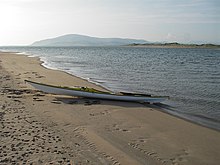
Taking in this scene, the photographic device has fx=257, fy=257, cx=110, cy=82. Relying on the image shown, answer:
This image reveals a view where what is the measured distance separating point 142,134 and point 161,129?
2.92 feet

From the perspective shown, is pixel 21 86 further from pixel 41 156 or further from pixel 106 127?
pixel 41 156

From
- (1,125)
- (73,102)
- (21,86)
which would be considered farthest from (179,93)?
(1,125)

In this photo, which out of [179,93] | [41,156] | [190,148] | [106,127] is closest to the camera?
[41,156]

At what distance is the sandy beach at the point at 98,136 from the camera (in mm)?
5953

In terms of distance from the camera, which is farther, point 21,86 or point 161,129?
point 21,86

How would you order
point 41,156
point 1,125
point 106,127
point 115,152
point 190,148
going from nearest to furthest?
point 41,156 → point 115,152 → point 190,148 → point 1,125 → point 106,127

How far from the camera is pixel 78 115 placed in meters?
9.55

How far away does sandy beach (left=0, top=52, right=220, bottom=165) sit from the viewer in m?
5.95

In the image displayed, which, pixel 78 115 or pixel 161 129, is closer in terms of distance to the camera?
pixel 161 129

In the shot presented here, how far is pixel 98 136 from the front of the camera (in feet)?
24.3

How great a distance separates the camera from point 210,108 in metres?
11.2

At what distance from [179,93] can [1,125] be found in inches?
393

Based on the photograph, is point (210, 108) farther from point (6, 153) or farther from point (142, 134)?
point (6, 153)

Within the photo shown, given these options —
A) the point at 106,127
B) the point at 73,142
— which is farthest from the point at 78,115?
the point at 73,142
